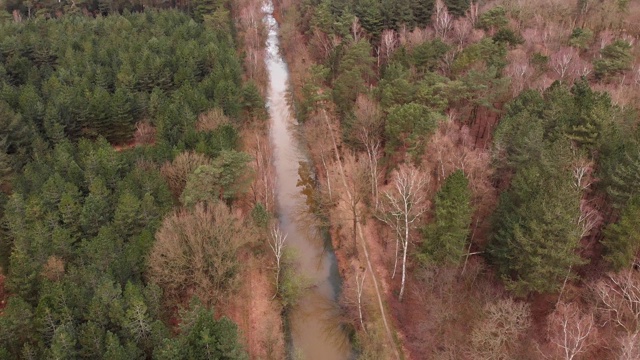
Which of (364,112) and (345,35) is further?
(345,35)

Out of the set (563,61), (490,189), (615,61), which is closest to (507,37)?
(563,61)

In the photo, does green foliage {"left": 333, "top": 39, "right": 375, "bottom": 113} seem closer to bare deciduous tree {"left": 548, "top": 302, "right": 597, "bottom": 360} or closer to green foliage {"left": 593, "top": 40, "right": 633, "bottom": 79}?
green foliage {"left": 593, "top": 40, "right": 633, "bottom": 79}

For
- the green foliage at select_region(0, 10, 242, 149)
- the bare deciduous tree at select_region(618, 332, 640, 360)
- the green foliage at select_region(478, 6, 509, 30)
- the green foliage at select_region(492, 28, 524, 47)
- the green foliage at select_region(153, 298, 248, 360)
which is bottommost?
the green foliage at select_region(153, 298, 248, 360)

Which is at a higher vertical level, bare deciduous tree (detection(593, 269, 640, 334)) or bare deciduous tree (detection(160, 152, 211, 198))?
bare deciduous tree (detection(160, 152, 211, 198))

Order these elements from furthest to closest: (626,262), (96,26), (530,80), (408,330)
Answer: (96,26)
(530,80)
(408,330)
(626,262)

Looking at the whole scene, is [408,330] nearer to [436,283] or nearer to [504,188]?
[436,283]

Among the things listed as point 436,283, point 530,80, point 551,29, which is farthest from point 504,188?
point 551,29

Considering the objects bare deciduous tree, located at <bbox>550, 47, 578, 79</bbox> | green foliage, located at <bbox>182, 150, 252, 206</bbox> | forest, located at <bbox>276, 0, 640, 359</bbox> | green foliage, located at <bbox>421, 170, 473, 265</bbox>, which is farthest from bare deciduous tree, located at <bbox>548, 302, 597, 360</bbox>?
bare deciduous tree, located at <bbox>550, 47, 578, 79</bbox>
